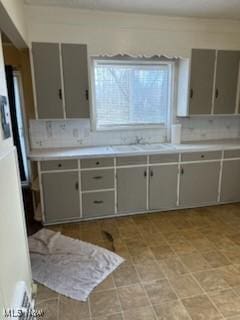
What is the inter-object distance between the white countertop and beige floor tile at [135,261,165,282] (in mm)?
1304

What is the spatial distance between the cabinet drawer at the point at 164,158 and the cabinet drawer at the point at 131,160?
0.35 feet

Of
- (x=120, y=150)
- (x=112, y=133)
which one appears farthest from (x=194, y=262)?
(x=112, y=133)

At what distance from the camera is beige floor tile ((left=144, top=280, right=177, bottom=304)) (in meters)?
1.89

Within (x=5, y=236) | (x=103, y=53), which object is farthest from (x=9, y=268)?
(x=103, y=53)

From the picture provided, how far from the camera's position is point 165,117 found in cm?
368

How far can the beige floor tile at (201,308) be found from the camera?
5.63 ft

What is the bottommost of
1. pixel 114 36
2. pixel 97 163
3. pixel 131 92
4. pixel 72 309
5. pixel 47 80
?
pixel 72 309

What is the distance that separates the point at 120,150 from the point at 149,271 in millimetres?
1492

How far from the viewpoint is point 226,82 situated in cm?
342

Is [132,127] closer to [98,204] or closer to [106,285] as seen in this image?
[98,204]

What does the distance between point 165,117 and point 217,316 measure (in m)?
2.64

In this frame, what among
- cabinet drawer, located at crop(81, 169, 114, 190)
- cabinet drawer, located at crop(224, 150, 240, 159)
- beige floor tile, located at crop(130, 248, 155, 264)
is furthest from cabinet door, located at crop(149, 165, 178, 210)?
beige floor tile, located at crop(130, 248, 155, 264)

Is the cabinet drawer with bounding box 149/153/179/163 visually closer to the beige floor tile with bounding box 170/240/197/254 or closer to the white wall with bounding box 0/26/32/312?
the beige floor tile with bounding box 170/240/197/254

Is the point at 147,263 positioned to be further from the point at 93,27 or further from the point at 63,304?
the point at 93,27
